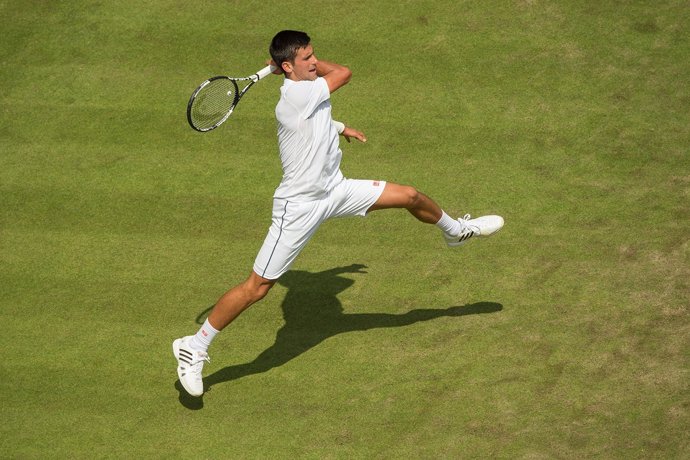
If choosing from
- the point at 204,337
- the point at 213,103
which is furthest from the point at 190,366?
the point at 213,103

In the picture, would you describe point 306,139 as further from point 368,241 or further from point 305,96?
point 368,241

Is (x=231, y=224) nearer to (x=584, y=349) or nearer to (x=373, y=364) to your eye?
(x=373, y=364)

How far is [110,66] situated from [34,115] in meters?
1.15

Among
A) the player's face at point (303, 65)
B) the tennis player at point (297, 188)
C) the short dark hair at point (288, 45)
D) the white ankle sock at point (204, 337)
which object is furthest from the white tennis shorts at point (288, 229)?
the short dark hair at point (288, 45)

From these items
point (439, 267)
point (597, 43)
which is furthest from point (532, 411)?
point (597, 43)

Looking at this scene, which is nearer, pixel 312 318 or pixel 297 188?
pixel 297 188

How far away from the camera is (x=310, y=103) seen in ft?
28.0

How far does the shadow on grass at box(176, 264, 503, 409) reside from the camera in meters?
9.34

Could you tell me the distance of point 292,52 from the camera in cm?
844

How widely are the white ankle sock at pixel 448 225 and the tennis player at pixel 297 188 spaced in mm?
503

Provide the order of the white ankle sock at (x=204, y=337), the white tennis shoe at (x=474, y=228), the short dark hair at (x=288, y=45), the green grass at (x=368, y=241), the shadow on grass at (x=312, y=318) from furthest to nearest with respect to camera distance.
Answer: the white tennis shoe at (x=474, y=228), the shadow on grass at (x=312, y=318), the white ankle sock at (x=204, y=337), the green grass at (x=368, y=241), the short dark hair at (x=288, y=45)

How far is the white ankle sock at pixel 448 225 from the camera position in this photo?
9.53 meters

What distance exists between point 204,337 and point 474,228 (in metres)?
2.65

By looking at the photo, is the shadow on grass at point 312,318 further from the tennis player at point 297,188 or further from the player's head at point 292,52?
the player's head at point 292,52
